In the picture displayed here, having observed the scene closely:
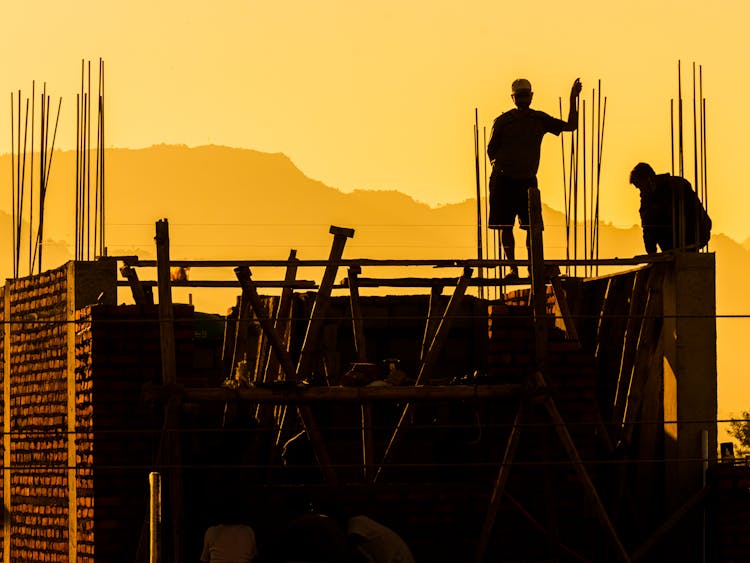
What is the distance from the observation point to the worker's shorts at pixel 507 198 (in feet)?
66.3

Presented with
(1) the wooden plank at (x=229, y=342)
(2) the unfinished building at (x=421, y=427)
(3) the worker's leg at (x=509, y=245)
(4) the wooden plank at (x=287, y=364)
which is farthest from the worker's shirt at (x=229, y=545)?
(1) the wooden plank at (x=229, y=342)

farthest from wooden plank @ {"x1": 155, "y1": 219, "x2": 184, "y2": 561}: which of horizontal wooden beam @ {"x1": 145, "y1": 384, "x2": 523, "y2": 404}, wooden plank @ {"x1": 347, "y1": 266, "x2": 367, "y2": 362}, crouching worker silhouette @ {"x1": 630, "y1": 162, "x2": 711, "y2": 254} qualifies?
crouching worker silhouette @ {"x1": 630, "y1": 162, "x2": 711, "y2": 254}

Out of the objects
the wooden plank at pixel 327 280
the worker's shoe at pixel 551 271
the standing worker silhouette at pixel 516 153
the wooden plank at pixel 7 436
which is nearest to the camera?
the wooden plank at pixel 327 280

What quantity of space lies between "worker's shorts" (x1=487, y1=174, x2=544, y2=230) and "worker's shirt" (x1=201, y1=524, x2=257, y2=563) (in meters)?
5.27

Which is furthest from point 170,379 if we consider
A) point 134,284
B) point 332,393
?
point 134,284

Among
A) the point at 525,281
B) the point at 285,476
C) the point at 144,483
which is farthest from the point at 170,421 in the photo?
the point at 525,281

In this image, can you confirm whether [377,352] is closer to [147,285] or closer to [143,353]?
[147,285]

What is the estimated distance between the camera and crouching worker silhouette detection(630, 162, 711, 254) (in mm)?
18969

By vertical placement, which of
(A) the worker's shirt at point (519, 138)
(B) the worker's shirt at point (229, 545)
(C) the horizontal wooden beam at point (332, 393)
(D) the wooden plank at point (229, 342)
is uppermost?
(A) the worker's shirt at point (519, 138)

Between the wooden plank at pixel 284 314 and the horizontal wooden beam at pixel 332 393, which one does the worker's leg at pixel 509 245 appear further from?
the horizontal wooden beam at pixel 332 393

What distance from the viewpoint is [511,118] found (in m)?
20.0

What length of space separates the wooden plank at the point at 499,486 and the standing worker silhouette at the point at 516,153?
2856mm

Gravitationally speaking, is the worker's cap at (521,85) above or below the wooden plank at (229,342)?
above

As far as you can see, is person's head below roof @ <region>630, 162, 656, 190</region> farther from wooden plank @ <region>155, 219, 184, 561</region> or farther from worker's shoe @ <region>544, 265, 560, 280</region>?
wooden plank @ <region>155, 219, 184, 561</region>
